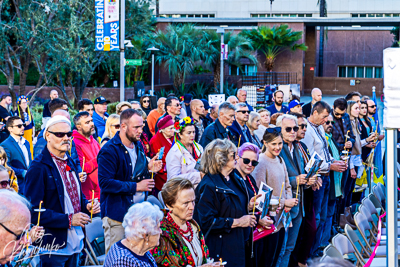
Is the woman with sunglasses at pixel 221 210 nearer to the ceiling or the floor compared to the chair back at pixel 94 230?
nearer to the ceiling

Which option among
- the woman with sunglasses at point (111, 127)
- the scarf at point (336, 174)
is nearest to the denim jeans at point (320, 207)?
the scarf at point (336, 174)

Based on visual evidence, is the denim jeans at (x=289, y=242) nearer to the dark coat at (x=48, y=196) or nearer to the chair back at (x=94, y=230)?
the chair back at (x=94, y=230)

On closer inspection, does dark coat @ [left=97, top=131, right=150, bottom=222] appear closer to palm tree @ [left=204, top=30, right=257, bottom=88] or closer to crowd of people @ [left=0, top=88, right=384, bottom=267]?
crowd of people @ [left=0, top=88, right=384, bottom=267]

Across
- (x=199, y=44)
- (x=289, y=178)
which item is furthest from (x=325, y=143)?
(x=199, y=44)

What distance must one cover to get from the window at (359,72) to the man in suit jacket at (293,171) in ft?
104

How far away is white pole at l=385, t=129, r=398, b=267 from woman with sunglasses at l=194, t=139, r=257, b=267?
1824 millimetres

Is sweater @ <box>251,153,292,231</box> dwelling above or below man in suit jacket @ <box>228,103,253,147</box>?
below

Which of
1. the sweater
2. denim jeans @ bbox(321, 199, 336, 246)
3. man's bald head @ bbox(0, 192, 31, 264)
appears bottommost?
denim jeans @ bbox(321, 199, 336, 246)

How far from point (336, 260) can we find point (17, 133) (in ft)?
19.3

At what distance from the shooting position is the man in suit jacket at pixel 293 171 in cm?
623

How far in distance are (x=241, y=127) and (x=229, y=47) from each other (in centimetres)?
2009

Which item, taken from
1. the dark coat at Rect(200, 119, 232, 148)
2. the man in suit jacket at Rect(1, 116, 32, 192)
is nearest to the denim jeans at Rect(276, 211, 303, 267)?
the dark coat at Rect(200, 119, 232, 148)

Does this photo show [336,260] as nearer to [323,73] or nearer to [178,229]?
[178,229]

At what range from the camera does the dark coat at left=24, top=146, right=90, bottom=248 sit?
168 inches
